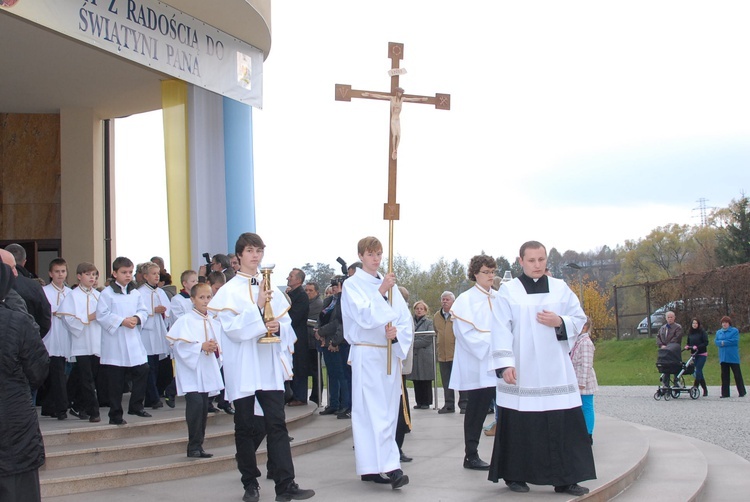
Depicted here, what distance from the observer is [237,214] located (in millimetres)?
13016

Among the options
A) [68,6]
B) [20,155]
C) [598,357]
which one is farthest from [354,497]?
[598,357]

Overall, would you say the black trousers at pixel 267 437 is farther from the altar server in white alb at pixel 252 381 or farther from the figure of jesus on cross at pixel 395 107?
the figure of jesus on cross at pixel 395 107

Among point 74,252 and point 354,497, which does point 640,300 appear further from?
point 354,497

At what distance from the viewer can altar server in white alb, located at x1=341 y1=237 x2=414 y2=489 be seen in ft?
20.1

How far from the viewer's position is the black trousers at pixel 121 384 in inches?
308

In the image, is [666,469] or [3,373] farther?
[666,469]

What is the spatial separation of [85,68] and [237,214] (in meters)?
3.48

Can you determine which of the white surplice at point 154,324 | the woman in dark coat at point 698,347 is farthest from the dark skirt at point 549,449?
the woman in dark coat at point 698,347

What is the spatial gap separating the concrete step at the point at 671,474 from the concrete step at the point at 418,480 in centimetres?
12

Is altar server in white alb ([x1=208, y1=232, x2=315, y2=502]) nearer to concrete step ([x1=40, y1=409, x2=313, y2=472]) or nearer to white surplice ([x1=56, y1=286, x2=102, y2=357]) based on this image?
concrete step ([x1=40, y1=409, x2=313, y2=472])

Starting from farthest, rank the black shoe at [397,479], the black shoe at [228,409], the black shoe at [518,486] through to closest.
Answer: the black shoe at [228,409] < the black shoe at [397,479] < the black shoe at [518,486]

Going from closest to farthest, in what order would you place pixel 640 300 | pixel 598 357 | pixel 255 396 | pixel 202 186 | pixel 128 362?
1. pixel 255 396
2. pixel 128 362
3. pixel 202 186
4. pixel 598 357
5. pixel 640 300

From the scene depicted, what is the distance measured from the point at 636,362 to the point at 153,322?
2302cm

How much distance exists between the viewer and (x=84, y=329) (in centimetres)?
839
